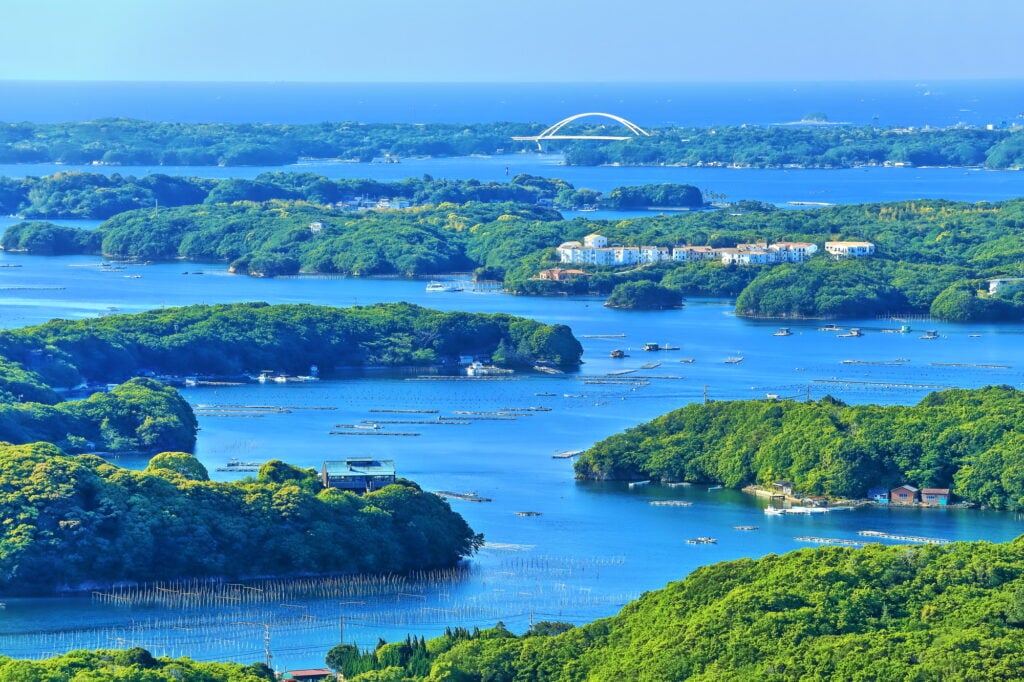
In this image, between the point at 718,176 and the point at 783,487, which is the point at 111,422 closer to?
the point at 783,487

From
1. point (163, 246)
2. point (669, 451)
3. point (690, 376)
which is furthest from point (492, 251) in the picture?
point (669, 451)

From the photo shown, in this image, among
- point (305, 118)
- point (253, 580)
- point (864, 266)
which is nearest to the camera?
point (253, 580)

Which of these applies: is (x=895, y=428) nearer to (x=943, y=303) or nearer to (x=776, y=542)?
(x=776, y=542)

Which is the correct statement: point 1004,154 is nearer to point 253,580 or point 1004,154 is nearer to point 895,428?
point 895,428

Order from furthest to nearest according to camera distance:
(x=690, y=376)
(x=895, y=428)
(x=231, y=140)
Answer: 1. (x=231, y=140)
2. (x=690, y=376)
3. (x=895, y=428)

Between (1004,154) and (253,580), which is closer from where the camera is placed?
(253,580)

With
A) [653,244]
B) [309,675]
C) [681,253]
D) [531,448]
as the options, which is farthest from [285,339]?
[309,675]
